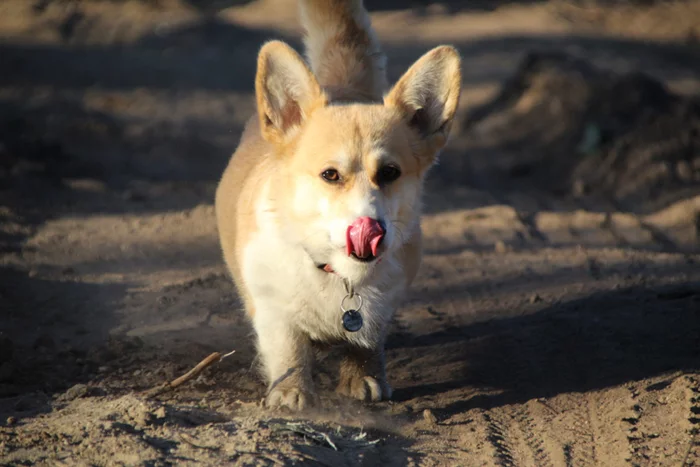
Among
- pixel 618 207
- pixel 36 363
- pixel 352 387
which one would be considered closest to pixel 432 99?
pixel 352 387

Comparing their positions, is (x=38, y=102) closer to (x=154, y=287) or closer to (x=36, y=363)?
(x=154, y=287)

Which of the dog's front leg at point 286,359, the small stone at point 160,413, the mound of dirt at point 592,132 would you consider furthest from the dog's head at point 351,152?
the mound of dirt at point 592,132

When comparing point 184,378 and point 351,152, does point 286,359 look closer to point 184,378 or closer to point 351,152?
point 184,378

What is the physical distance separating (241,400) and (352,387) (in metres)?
0.58

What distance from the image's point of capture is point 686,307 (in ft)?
17.6

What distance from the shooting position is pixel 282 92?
4137 mm

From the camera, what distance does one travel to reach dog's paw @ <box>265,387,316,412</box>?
4.15 m

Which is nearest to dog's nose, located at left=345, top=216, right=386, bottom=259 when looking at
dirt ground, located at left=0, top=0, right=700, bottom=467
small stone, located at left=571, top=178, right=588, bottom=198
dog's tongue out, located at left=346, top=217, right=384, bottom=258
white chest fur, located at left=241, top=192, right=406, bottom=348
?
dog's tongue out, located at left=346, top=217, right=384, bottom=258

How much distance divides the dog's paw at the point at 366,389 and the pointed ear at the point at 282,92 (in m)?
1.31

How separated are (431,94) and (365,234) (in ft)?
3.15

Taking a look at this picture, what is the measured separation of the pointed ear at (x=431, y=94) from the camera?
413cm

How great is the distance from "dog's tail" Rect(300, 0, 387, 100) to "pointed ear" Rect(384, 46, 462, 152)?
0.60 metres

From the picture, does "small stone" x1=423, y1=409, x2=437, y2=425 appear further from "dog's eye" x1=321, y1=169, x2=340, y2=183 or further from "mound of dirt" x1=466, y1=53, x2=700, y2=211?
"mound of dirt" x1=466, y1=53, x2=700, y2=211

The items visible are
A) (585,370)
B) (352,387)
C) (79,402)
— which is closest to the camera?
(79,402)
